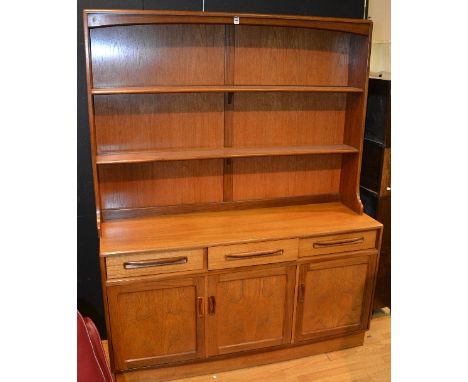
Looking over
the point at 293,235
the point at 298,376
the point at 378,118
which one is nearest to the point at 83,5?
the point at 293,235

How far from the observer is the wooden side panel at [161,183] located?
7.35 feet

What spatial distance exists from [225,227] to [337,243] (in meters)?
0.60

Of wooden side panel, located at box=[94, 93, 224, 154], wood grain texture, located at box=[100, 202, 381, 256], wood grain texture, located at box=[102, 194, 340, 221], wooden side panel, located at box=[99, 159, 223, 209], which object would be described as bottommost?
wood grain texture, located at box=[100, 202, 381, 256]

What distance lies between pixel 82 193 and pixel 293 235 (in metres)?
1.16

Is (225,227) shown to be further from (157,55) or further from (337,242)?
(157,55)

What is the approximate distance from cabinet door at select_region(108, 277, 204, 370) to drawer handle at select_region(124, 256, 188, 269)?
9 cm

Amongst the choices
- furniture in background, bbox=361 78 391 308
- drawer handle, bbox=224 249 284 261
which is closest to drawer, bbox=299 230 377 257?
drawer handle, bbox=224 249 284 261

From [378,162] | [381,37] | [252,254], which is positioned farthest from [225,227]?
[381,37]

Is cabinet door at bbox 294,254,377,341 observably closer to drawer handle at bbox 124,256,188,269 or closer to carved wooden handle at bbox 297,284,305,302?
carved wooden handle at bbox 297,284,305,302

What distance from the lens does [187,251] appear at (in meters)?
1.99

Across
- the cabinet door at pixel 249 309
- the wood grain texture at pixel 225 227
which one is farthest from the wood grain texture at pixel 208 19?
the cabinet door at pixel 249 309

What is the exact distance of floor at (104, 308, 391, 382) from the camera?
2.24 m

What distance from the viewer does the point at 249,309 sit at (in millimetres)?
2168

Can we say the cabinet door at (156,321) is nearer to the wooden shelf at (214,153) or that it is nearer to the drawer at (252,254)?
the drawer at (252,254)
